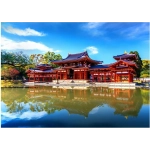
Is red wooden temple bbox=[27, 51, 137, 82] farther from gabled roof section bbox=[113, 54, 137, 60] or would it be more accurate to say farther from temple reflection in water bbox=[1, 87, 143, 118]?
temple reflection in water bbox=[1, 87, 143, 118]

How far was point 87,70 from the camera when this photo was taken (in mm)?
14938

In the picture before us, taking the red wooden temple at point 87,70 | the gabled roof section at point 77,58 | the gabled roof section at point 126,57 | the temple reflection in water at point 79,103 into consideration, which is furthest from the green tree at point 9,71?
the gabled roof section at point 126,57

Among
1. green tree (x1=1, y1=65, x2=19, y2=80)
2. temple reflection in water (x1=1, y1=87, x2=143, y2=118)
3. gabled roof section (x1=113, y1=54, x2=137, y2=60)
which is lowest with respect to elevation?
temple reflection in water (x1=1, y1=87, x2=143, y2=118)

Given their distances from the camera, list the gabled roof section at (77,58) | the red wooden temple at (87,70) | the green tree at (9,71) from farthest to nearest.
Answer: the gabled roof section at (77,58), the red wooden temple at (87,70), the green tree at (9,71)

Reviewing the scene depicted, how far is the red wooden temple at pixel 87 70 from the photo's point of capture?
12.9 meters

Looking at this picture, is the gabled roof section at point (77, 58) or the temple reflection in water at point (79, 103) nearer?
the temple reflection in water at point (79, 103)

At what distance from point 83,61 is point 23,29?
9.65 metres

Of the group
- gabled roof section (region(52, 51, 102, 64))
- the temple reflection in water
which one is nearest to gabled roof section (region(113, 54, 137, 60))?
gabled roof section (region(52, 51, 102, 64))

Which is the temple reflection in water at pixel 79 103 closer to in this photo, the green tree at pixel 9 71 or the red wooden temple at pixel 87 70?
the green tree at pixel 9 71

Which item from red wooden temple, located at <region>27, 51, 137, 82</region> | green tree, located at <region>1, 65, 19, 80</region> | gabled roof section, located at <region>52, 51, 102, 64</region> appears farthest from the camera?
gabled roof section, located at <region>52, 51, 102, 64</region>

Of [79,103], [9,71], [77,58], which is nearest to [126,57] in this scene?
[77,58]

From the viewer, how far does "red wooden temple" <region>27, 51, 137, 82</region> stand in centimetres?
1288
